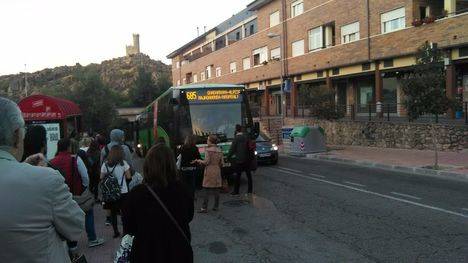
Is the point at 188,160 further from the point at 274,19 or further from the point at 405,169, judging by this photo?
the point at 274,19

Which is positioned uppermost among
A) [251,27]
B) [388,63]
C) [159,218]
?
[251,27]

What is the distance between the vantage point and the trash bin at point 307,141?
24.5 m

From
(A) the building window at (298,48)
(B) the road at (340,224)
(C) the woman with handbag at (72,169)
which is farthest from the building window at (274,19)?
(C) the woman with handbag at (72,169)

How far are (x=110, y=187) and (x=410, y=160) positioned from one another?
1410 centimetres

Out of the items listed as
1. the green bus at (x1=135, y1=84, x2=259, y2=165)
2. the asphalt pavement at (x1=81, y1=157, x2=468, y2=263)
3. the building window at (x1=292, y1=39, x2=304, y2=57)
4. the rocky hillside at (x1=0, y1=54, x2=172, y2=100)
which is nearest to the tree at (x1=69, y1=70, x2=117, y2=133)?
the building window at (x1=292, y1=39, x2=304, y2=57)

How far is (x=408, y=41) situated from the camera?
27.0m

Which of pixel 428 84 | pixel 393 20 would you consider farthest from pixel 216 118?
pixel 393 20

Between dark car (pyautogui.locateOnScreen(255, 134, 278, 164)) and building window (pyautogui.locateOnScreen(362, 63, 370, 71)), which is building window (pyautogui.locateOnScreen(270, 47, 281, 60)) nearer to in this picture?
building window (pyautogui.locateOnScreen(362, 63, 370, 71))

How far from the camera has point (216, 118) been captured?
14.5m

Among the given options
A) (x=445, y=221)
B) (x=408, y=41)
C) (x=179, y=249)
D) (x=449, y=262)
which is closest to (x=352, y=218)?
(x=445, y=221)

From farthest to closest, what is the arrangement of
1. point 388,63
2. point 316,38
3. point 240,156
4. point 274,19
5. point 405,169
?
point 274,19
point 316,38
point 388,63
point 405,169
point 240,156

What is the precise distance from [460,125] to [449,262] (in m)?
16.1

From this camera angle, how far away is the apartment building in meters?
25.5

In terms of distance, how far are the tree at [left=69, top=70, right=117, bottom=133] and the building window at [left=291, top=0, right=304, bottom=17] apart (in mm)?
19620
